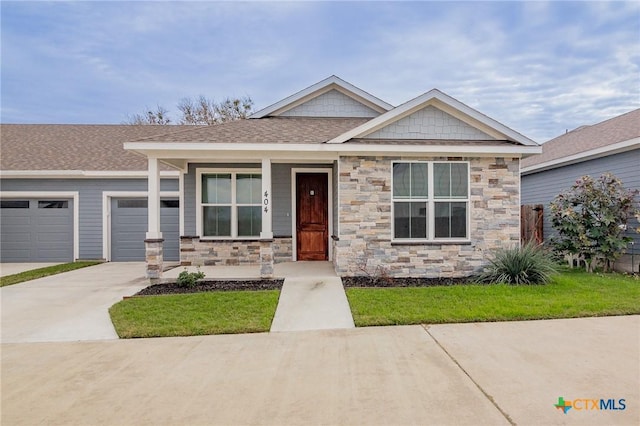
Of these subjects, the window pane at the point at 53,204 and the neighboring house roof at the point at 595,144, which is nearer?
the neighboring house roof at the point at 595,144

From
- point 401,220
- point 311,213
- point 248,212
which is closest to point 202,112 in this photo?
point 248,212

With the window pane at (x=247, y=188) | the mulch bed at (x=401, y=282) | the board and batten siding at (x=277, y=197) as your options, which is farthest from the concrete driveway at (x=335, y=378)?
the window pane at (x=247, y=188)

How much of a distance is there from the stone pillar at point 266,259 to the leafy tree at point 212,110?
17.9m

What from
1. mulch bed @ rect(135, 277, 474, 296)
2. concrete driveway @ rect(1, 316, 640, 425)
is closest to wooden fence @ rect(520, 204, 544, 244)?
mulch bed @ rect(135, 277, 474, 296)

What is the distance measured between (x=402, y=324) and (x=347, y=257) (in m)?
2.85

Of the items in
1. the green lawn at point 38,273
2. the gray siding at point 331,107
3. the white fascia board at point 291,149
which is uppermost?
the gray siding at point 331,107

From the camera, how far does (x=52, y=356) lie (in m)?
4.26

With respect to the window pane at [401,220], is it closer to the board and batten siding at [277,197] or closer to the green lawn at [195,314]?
the board and batten siding at [277,197]

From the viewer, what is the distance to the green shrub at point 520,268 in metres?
7.18

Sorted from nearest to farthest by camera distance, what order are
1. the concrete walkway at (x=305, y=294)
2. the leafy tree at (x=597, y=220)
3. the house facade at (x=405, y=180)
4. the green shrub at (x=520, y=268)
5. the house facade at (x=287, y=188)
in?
the concrete walkway at (x=305, y=294) → the green shrub at (x=520, y=268) → the house facade at (x=405, y=180) → the house facade at (x=287, y=188) → the leafy tree at (x=597, y=220)

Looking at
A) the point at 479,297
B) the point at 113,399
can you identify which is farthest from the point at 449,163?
the point at 113,399

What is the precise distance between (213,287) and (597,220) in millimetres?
9219


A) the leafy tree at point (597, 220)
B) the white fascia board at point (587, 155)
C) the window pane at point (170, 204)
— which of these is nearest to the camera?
the leafy tree at point (597, 220)

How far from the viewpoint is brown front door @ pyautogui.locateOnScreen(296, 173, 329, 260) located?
1020 cm
